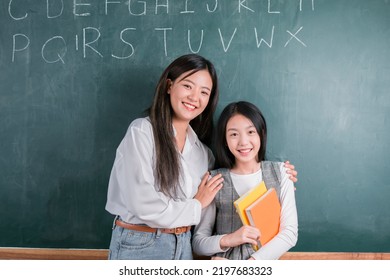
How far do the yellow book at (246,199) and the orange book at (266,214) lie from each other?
0.05ft

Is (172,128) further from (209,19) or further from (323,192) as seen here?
(323,192)

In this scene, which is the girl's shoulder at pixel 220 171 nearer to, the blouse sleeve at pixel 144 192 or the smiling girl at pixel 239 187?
the smiling girl at pixel 239 187

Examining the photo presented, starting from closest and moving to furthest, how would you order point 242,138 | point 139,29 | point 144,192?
point 144,192, point 242,138, point 139,29

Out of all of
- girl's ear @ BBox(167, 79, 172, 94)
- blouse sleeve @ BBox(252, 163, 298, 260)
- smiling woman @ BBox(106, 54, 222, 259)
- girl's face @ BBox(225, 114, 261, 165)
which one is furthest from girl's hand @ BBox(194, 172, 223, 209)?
girl's ear @ BBox(167, 79, 172, 94)

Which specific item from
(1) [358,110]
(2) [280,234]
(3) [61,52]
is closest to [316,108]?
(1) [358,110]

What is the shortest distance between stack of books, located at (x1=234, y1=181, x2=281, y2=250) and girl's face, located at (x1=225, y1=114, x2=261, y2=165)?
130mm

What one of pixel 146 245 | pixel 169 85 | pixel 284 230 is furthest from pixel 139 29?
pixel 284 230

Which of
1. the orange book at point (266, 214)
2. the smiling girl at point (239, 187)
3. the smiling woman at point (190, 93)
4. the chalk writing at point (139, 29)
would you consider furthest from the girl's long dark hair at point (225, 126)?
the chalk writing at point (139, 29)

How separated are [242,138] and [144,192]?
43 cm

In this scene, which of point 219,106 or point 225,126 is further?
point 219,106

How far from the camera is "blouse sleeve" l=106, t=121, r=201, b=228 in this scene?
5.10 feet

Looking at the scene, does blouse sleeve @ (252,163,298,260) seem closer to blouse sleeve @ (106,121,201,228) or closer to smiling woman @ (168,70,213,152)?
blouse sleeve @ (106,121,201,228)

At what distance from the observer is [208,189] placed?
168 centimetres

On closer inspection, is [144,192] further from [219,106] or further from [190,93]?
[219,106]
